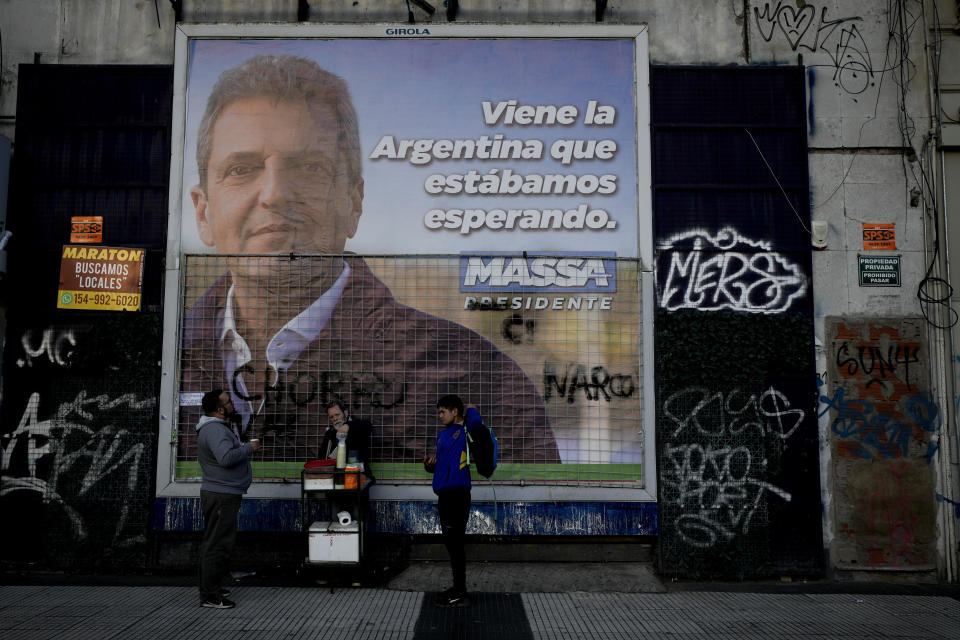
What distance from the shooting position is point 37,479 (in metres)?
7.53

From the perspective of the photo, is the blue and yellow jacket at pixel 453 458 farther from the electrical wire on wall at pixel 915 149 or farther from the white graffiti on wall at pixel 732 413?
the electrical wire on wall at pixel 915 149

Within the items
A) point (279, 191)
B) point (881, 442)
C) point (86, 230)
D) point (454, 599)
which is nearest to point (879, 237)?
point (881, 442)

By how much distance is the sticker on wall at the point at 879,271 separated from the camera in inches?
303

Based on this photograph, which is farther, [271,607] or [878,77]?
[878,77]

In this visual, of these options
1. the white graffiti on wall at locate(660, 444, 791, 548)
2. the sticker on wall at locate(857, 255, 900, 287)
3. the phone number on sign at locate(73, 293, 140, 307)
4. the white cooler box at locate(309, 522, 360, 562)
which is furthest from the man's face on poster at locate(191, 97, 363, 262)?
the sticker on wall at locate(857, 255, 900, 287)

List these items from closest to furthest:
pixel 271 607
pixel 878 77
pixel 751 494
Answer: pixel 271 607, pixel 751 494, pixel 878 77

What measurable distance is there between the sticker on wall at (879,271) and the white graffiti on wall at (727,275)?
0.68 meters

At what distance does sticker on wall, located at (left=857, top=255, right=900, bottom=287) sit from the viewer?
7691mm

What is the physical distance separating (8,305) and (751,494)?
838 cm

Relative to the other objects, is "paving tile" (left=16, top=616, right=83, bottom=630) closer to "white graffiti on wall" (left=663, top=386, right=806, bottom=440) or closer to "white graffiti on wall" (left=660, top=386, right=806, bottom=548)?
"white graffiti on wall" (left=660, top=386, right=806, bottom=548)

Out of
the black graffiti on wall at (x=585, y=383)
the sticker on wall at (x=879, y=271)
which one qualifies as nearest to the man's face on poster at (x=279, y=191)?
the black graffiti on wall at (x=585, y=383)

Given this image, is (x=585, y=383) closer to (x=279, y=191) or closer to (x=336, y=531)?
(x=336, y=531)

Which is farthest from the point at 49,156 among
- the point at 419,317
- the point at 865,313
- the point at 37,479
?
the point at 865,313

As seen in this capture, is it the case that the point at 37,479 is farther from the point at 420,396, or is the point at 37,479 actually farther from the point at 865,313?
the point at 865,313
